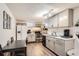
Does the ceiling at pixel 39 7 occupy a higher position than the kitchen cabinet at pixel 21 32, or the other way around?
the ceiling at pixel 39 7

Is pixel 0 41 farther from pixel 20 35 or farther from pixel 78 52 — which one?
pixel 20 35

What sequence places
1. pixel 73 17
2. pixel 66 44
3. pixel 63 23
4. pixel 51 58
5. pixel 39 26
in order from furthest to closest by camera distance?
pixel 39 26 < pixel 63 23 < pixel 73 17 < pixel 66 44 < pixel 51 58

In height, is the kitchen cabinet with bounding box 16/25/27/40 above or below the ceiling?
below

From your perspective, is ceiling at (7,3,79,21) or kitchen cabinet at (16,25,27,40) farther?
kitchen cabinet at (16,25,27,40)

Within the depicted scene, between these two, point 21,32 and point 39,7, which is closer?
point 39,7

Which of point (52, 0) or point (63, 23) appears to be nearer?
point (52, 0)

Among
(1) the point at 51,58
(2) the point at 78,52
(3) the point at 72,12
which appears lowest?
(2) the point at 78,52

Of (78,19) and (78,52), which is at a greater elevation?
(78,19)

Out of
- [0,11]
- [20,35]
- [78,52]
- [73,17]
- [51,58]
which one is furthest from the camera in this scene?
[20,35]

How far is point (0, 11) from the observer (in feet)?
7.09

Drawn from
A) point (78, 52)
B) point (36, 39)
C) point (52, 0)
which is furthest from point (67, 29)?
point (36, 39)

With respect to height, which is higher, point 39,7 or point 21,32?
point 39,7

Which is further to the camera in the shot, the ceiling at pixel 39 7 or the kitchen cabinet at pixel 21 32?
the kitchen cabinet at pixel 21 32

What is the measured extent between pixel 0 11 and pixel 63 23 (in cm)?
250
